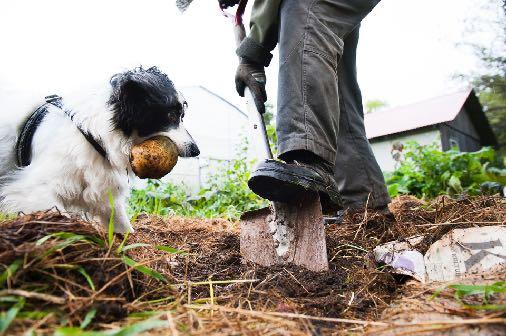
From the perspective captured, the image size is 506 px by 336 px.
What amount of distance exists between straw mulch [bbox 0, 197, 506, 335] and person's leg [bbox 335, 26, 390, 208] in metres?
0.77

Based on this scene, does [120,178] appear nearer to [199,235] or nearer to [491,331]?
[199,235]

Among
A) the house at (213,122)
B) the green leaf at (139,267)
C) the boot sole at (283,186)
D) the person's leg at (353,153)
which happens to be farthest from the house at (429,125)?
the green leaf at (139,267)

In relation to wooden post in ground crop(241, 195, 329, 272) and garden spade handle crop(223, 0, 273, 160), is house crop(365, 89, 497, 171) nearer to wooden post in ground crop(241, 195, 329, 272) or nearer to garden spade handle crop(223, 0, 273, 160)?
garden spade handle crop(223, 0, 273, 160)

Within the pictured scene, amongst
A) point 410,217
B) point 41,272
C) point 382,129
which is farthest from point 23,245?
point 382,129

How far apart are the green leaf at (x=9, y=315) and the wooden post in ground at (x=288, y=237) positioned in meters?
1.12

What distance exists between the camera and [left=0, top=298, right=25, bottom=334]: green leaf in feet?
2.45

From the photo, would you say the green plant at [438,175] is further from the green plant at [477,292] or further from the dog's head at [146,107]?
the green plant at [477,292]

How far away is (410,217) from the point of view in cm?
244

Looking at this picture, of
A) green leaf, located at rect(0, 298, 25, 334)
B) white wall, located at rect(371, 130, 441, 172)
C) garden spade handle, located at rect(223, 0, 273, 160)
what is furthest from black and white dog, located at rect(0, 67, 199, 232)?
white wall, located at rect(371, 130, 441, 172)

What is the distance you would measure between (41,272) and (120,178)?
156 centimetres

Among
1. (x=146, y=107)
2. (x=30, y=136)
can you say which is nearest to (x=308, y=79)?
(x=146, y=107)

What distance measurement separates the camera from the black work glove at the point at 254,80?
7.41ft

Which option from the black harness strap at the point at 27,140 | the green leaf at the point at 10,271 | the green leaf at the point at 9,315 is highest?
the black harness strap at the point at 27,140

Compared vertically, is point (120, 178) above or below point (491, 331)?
above
